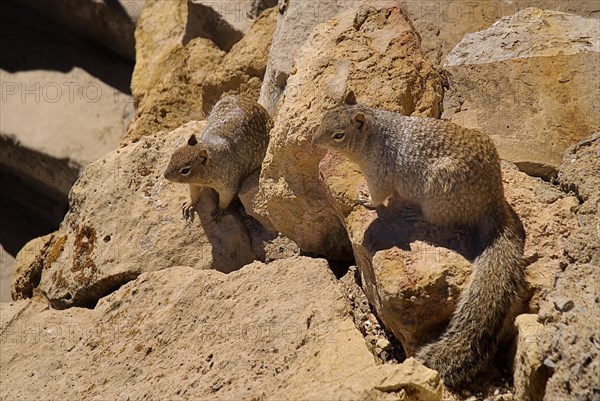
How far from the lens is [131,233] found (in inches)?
284

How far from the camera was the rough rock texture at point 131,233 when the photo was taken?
6.97 metres

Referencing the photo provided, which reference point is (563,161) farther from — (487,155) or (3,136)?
(3,136)

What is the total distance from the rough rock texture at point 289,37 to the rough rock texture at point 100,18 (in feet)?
15.7

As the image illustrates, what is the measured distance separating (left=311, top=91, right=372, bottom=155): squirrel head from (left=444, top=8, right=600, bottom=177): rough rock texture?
53.3 inches

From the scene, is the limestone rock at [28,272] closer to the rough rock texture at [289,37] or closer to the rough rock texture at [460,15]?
the rough rock texture at [289,37]

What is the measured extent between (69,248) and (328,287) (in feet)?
10.5

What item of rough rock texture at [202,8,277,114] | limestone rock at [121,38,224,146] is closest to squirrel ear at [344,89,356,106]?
rough rock texture at [202,8,277,114]

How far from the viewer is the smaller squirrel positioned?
22.0 feet

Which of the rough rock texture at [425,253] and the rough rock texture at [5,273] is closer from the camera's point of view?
the rough rock texture at [425,253]

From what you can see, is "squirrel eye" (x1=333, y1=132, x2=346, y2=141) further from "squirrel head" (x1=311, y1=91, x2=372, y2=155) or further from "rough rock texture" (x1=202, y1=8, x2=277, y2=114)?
"rough rock texture" (x1=202, y1=8, x2=277, y2=114)

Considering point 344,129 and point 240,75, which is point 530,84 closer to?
point 344,129

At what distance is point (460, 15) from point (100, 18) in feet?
22.8

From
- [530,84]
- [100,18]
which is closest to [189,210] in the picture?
[530,84]

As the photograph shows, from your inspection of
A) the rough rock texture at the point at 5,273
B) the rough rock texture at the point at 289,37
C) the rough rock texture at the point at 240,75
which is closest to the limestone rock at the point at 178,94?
the rough rock texture at the point at 240,75
